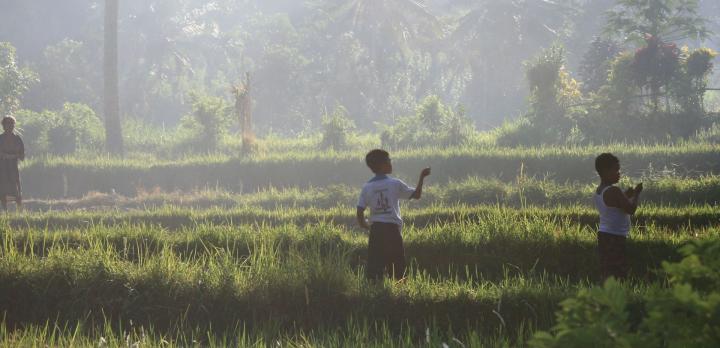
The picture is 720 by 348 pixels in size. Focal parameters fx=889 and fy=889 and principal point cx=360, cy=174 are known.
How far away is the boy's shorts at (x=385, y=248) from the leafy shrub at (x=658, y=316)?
462cm

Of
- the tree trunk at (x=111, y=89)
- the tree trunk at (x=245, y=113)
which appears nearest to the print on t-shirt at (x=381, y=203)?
the tree trunk at (x=245, y=113)

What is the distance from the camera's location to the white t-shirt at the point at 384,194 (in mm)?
7574

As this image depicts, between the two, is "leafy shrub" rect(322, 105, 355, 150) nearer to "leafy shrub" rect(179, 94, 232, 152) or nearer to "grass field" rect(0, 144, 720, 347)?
"leafy shrub" rect(179, 94, 232, 152)

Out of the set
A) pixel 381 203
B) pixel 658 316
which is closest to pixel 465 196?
pixel 381 203

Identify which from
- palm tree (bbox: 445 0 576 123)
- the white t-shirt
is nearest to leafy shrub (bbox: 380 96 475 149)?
the white t-shirt

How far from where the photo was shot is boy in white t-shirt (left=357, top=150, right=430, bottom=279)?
7.58 metres

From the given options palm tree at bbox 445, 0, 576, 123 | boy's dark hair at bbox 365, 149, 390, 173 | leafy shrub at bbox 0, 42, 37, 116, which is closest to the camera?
boy's dark hair at bbox 365, 149, 390, 173

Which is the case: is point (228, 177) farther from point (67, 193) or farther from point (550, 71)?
point (550, 71)

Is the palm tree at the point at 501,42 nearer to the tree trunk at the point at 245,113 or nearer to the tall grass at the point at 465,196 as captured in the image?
the tree trunk at the point at 245,113

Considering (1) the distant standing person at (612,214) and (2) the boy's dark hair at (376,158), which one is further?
(2) the boy's dark hair at (376,158)

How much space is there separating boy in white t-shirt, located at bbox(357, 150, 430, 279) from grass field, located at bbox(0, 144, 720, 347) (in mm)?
266

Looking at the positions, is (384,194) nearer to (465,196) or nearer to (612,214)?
(612,214)

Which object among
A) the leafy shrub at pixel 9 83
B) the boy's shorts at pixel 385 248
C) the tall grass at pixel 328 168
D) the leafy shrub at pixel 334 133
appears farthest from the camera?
the leafy shrub at pixel 9 83

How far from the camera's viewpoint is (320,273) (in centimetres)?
739
